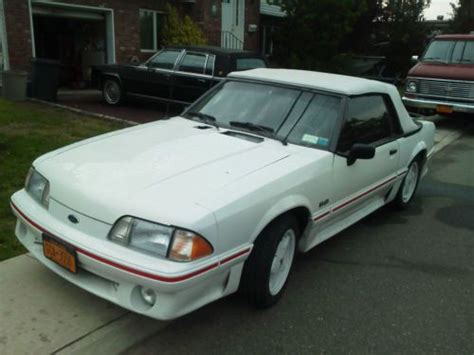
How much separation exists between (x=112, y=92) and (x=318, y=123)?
325 inches

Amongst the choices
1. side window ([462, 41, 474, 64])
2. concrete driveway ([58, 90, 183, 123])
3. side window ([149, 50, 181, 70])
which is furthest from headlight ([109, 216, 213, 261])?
side window ([462, 41, 474, 64])

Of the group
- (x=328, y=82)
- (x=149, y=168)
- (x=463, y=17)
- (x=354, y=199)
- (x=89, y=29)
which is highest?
(x=463, y=17)

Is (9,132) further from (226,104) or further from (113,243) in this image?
(113,243)

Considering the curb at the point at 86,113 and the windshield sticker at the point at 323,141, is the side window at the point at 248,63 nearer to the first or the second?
the curb at the point at 86,113

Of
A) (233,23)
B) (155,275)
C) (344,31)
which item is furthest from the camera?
(233,23)

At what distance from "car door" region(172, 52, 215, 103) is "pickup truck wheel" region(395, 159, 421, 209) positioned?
5.18m

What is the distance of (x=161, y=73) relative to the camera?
1023 cm

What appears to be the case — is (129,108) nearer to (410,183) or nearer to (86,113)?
(86,113)

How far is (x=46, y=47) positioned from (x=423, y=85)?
37.6ft

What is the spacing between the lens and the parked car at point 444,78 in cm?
1059

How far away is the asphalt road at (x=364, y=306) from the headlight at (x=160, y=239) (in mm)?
665

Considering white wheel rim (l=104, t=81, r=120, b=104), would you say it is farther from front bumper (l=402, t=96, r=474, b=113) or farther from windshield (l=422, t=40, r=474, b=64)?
windshield (l=422, t=40, r=474, b=64)

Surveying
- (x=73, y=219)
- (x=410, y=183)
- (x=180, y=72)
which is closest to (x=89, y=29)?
(x=180, y=72)

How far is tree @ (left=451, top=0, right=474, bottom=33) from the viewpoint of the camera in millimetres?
25047
